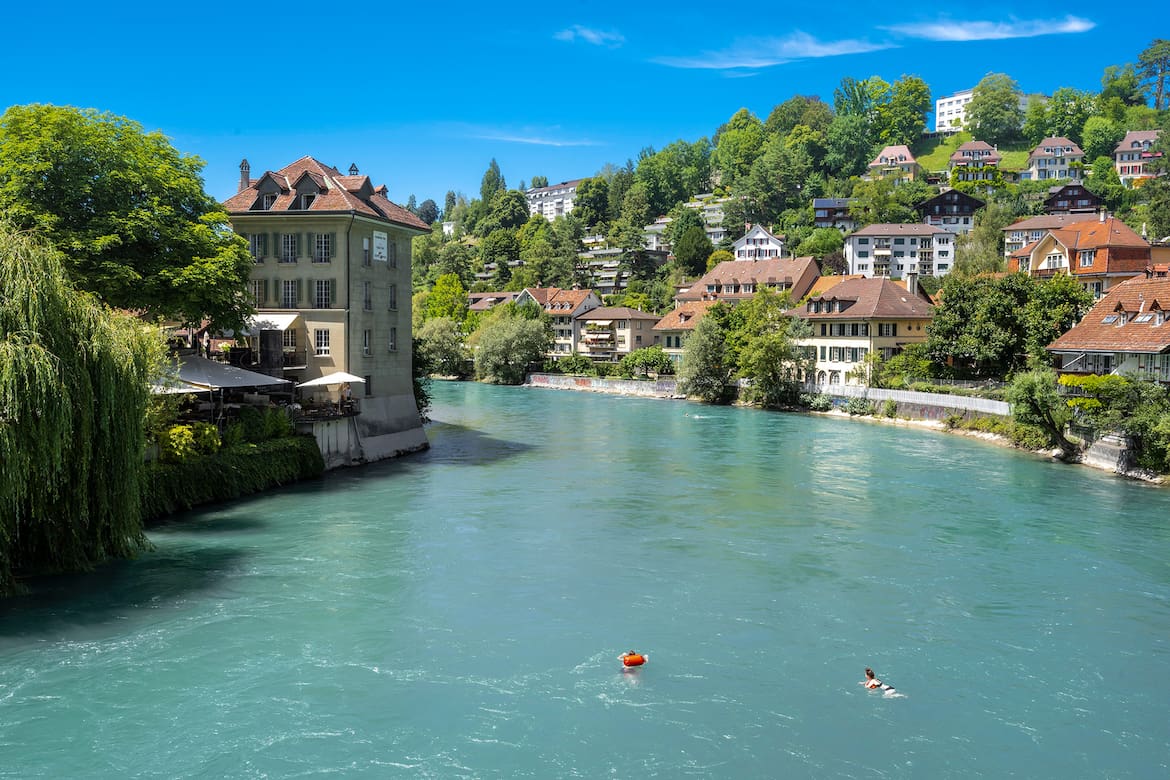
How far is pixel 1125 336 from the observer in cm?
4450

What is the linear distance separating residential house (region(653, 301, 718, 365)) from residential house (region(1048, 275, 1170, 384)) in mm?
40604

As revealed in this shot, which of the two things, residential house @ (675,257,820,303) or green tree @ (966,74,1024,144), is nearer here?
residential house @ (675,257,820,303)

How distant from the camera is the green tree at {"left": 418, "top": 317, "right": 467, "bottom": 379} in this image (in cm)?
9750

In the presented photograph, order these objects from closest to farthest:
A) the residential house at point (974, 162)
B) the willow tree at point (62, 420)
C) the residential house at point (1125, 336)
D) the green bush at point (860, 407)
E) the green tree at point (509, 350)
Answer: the willow tree at point (62, 420) → the residential house at point (1125, 336) → the green bush at point (860, 407) → the green tree at point (509, 350) → the residential house at point (974, 162)

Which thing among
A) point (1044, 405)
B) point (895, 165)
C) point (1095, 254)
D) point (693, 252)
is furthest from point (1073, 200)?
point (1044, 405)

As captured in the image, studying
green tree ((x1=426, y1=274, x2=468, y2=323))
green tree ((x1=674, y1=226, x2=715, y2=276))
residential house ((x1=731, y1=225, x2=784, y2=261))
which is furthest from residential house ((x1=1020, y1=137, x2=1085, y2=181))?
green tree ((x1=426, y1=274, x2=468, y2=323))

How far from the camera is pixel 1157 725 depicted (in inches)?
613

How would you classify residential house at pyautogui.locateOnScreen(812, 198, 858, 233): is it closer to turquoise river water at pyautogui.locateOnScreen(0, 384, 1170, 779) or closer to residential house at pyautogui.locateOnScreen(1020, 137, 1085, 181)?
residential house at pyautogui.locateOnScreen(1020, 137, 1085, 181)

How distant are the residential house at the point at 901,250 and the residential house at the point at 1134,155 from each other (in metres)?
44.8

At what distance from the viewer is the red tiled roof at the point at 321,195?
1587 inches

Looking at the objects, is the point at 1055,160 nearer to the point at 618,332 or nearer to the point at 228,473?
the point at 618,332

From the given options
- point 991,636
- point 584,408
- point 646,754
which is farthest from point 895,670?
point 584,408

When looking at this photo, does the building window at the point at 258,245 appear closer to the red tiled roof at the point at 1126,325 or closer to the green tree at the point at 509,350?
the red tiled roof at the point at 1126,325


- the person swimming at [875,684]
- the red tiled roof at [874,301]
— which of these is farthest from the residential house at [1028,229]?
the person swimming at [875,684]
